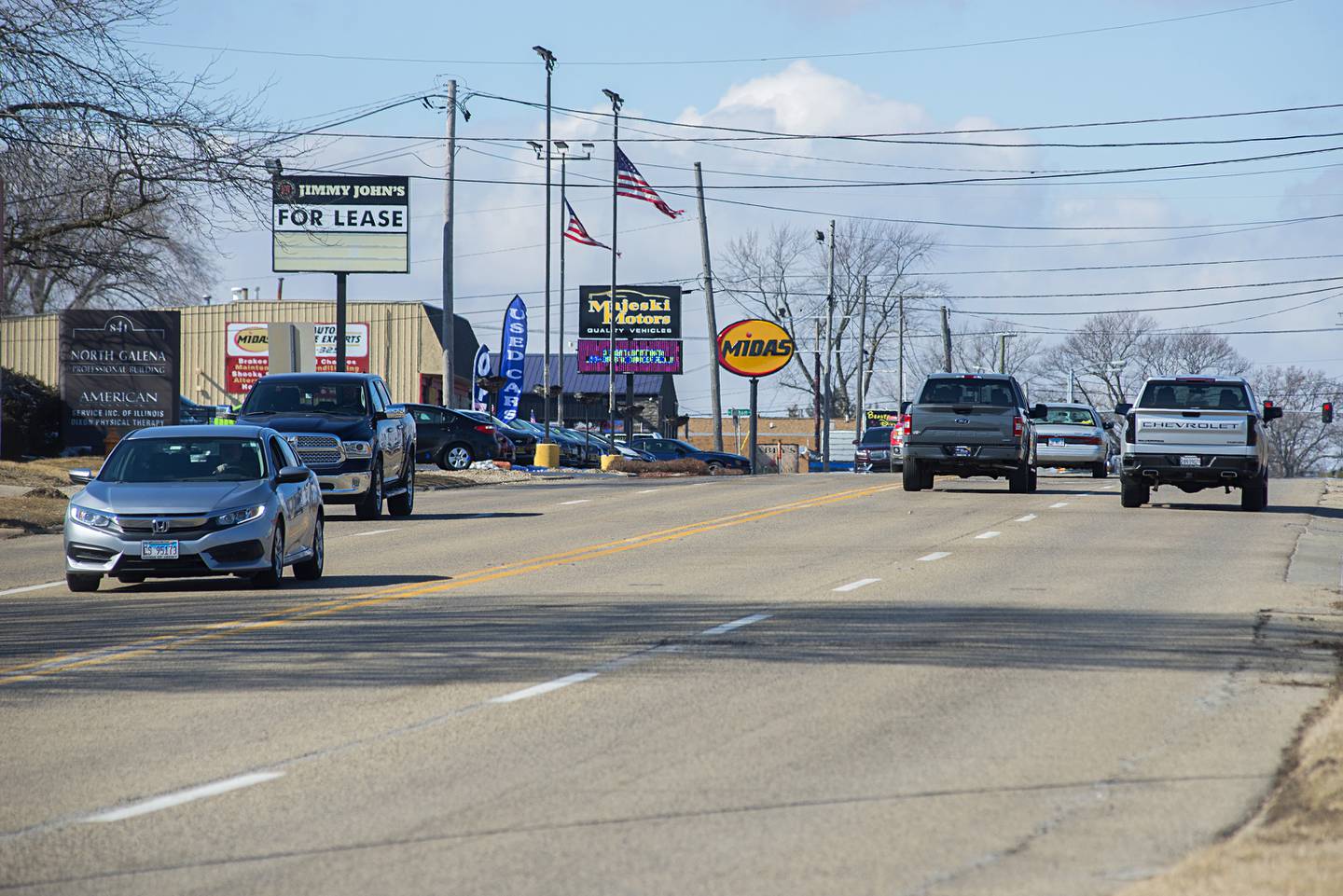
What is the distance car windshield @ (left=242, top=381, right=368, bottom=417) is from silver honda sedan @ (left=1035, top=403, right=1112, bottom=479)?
63.7 feet

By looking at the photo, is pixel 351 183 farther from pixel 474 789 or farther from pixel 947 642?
pixel 474 789

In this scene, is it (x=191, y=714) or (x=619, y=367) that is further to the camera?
(x=619, y=367)

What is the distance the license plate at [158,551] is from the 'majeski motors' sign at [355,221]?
3672 cm

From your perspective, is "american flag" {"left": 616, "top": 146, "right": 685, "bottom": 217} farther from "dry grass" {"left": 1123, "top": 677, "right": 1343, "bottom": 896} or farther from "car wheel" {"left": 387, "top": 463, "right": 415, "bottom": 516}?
"dry grass" {"left": 1123, "top": 677, "right": 1343, "bottom": 896}

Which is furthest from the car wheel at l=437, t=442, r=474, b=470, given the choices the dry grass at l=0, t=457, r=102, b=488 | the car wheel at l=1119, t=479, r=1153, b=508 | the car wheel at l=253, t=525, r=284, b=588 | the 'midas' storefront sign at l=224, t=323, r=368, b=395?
the 'midas' storefront sign at l=224, t=323, r=368, b=395

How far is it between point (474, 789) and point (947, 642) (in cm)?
537

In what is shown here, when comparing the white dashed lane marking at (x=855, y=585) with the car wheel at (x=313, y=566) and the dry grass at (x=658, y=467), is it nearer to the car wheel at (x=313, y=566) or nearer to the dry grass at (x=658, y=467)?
the car wheel at (x=313, y=566)

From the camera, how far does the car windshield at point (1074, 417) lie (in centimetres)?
4125

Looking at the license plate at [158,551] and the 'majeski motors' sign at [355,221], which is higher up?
the 'majeski motors' sign at [355,221]

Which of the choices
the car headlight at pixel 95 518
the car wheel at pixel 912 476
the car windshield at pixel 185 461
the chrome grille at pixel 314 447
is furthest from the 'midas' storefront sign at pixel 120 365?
the car headlight at pixel 95 518

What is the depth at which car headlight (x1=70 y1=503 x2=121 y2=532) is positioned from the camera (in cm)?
1530

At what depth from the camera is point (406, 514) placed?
89.4 ft

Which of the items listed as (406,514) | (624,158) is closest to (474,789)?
(406,514)

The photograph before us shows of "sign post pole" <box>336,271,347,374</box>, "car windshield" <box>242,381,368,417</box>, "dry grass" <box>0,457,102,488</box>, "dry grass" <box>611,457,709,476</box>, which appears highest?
"sign post pole" <box>336,271,347,374</box>
